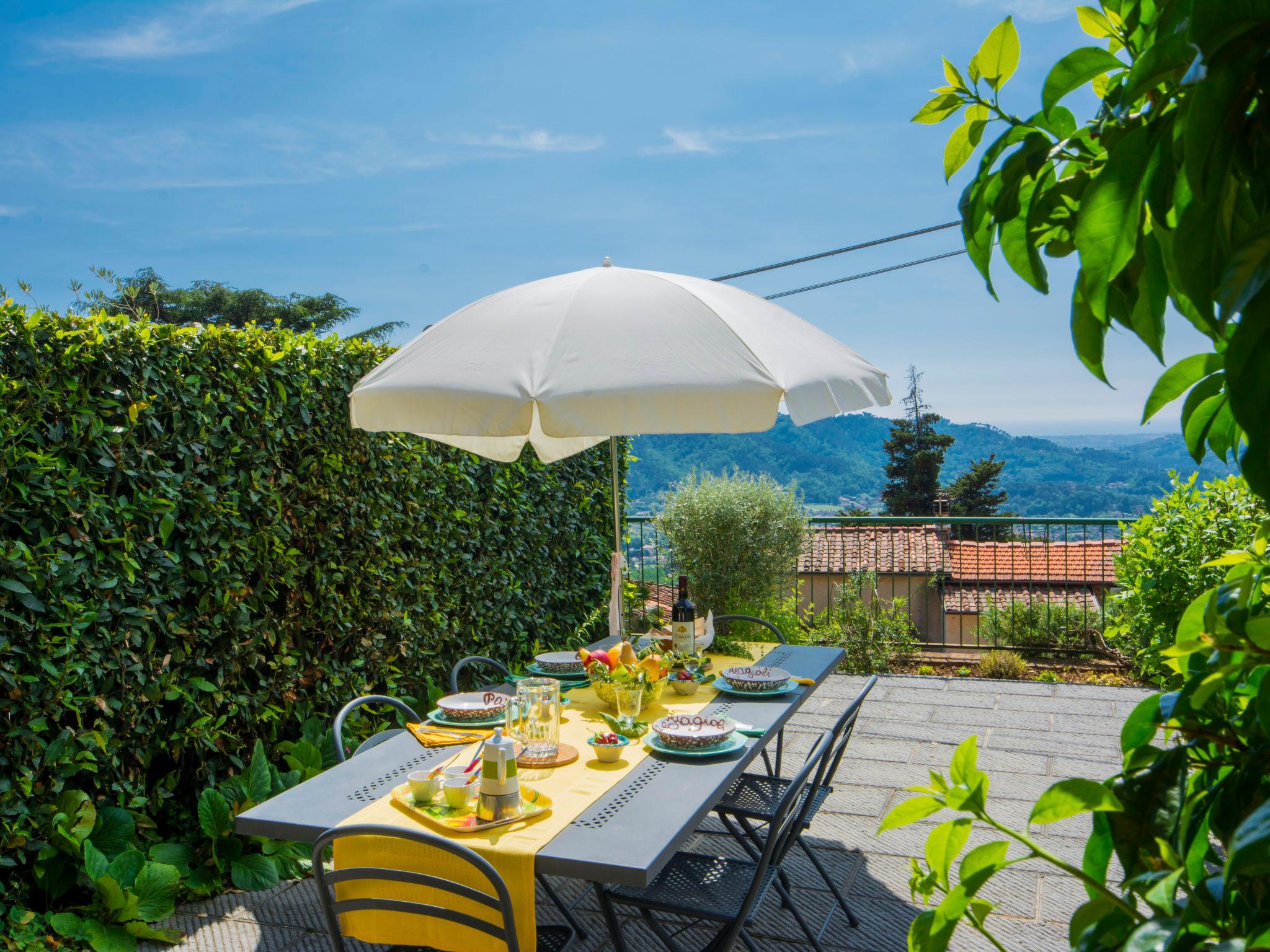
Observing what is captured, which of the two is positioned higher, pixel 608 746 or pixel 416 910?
pixel 608 746

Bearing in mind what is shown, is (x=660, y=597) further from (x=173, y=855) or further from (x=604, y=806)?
(x=604, y=806)

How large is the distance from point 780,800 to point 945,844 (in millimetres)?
2868

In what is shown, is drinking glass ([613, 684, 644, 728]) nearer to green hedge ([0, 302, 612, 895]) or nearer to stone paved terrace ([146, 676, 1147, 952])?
stone paved terrace ([146, 676, 1147, 952])

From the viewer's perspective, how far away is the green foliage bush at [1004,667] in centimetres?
709

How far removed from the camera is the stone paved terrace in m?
3.29

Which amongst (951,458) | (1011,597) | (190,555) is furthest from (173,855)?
(951,458)

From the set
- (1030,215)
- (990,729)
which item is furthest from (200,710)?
(990,729)

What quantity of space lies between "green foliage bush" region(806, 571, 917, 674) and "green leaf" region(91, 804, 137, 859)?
5184 millimetres

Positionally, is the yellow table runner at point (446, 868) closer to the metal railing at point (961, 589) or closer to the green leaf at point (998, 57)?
the green leaf at point (998, 57)

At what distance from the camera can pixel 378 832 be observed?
6.60 feet

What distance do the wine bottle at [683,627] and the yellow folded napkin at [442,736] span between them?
3.11 ft

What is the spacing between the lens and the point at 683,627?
367cm

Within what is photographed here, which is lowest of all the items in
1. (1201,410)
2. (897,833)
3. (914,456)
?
(897,833)

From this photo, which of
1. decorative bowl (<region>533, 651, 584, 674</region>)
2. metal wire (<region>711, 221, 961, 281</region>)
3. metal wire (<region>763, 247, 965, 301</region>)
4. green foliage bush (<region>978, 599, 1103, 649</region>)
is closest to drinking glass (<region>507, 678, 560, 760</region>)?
decorative bowl (<region>533, 651, 584, 674</region>)
